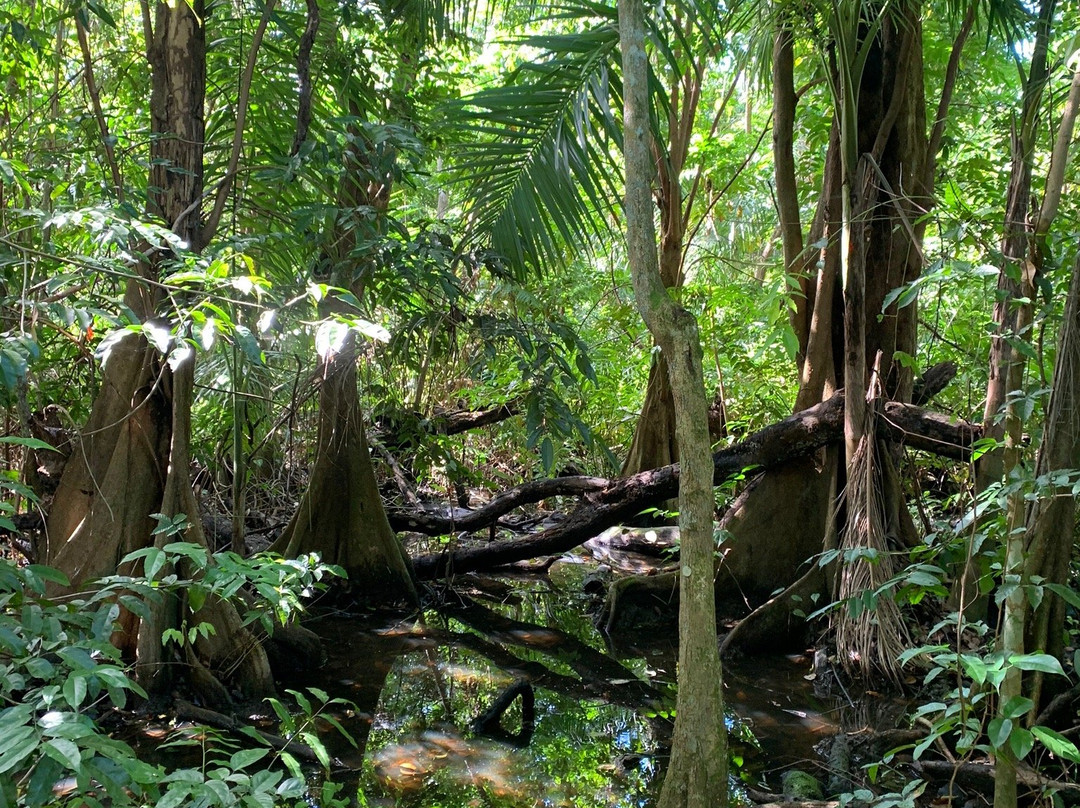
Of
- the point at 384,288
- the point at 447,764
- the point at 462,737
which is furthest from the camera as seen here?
the point at 384,288

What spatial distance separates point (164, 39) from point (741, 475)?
467 cm

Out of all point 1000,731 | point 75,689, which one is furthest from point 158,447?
point 1000,731

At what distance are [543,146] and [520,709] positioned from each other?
3210 mm

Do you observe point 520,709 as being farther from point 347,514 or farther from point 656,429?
point 656,429

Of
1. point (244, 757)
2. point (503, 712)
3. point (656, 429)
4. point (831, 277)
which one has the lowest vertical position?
point (503, 712)

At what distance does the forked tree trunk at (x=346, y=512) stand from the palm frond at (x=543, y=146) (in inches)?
79.4

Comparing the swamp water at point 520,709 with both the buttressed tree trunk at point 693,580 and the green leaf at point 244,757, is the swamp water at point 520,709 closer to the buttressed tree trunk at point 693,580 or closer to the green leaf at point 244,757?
the buttressed tree trunk at point 693,580

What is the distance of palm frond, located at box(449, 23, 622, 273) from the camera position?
469 centimetres

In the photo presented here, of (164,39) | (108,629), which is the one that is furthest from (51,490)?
(108,629)

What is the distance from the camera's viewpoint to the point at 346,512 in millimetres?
6742

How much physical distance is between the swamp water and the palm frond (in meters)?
2.61

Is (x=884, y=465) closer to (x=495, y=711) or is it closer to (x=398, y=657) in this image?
(x=495, y=711)

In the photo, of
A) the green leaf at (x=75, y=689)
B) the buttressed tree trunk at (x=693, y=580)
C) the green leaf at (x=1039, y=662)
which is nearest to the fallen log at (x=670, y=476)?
the buttressed tree trunk at (x=693, y=580)

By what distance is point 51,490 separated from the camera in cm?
541
